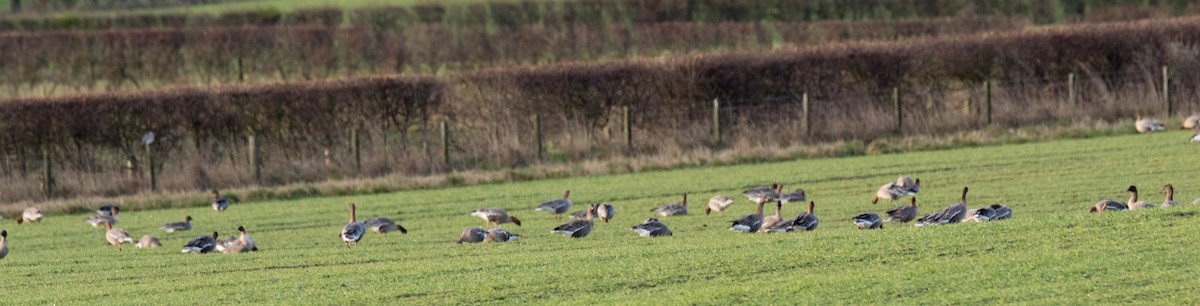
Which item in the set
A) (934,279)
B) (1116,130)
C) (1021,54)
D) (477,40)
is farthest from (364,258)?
(477,40)

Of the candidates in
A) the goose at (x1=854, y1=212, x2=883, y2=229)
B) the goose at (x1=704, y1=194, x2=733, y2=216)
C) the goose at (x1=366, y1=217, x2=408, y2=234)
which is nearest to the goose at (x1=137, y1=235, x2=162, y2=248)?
the goose at (x1=366, y1=217, x2=408, y2=234)

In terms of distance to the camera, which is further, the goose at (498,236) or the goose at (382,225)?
the goose at (382,225)

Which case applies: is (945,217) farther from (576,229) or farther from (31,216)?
(31,216)

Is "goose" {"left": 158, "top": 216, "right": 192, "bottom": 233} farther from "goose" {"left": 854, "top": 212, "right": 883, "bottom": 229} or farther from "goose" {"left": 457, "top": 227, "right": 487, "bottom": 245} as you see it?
"goose" {"left": 854, "top": 212, "right": 883, "bottom": 229}

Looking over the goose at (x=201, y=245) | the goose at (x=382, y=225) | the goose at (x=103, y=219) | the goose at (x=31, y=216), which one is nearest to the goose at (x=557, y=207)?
the goose at (x=382, y=225)

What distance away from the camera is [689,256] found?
16766 mm

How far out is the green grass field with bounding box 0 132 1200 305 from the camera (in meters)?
14.0

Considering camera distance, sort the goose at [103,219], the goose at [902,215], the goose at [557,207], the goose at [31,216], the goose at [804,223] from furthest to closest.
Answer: the goose at [31,216], the goose at [103,219], the goose at [557,207], the goose at [902,215], the goose at [804,223]

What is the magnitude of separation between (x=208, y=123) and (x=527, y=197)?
1055 cm

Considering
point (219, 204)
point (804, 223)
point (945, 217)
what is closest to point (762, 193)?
point (804, 223)

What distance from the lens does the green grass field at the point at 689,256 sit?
46.0ft

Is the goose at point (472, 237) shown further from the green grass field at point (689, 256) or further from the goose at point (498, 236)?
the green grass field at point (689, 256)

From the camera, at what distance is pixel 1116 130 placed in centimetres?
3731

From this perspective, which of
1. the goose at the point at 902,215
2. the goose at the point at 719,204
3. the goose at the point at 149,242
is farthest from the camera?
the goose at the point at 719,204
